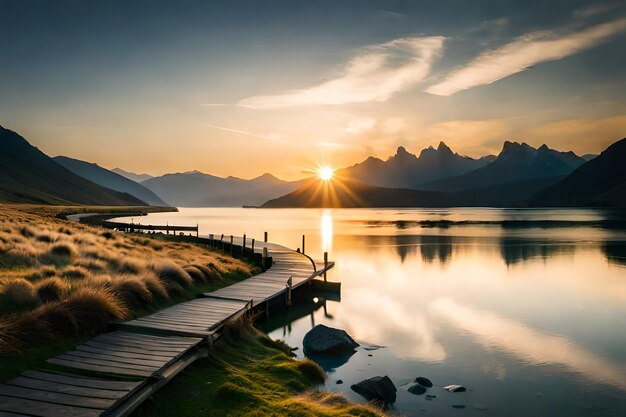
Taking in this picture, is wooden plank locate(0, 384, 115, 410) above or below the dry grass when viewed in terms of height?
below

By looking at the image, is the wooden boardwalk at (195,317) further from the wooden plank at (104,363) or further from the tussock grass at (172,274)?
the wooden plank at (104,363)

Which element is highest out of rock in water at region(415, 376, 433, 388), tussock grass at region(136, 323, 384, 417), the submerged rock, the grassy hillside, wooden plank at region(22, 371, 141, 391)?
the grassy hillside

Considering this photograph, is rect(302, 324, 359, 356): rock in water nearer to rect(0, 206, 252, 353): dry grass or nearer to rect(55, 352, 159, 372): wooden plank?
rect(0, 206, 252, 353): dry grass

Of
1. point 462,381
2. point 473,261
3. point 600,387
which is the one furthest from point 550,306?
point 473,261

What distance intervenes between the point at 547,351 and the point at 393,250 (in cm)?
4412

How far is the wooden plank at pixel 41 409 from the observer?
787 cm

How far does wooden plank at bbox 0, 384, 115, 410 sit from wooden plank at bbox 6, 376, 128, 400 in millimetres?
118

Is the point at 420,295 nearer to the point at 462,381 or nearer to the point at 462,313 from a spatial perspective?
the point at 462,313

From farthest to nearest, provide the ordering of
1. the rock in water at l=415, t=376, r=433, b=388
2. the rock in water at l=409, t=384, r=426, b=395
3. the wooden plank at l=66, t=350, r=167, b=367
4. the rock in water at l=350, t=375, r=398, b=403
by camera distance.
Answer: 1. the rock in water at l=415, t=376, r=433, b=388
2. the rock in water at l=409, t=384, r=426, b=395
3. the rock in water at l=350, t=375, r=398, b=403
4. the wooden plank at l=66, t=350, r=167, b=367

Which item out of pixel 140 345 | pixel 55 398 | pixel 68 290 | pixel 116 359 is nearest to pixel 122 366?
pixel 116 359

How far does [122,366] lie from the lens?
10.4 m

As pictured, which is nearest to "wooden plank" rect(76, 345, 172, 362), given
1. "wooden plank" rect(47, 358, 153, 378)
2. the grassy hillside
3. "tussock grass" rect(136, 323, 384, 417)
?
the grassy hillside

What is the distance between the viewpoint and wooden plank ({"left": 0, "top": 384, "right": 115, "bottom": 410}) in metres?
8.32

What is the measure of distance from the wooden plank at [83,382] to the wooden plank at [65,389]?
0.13m
